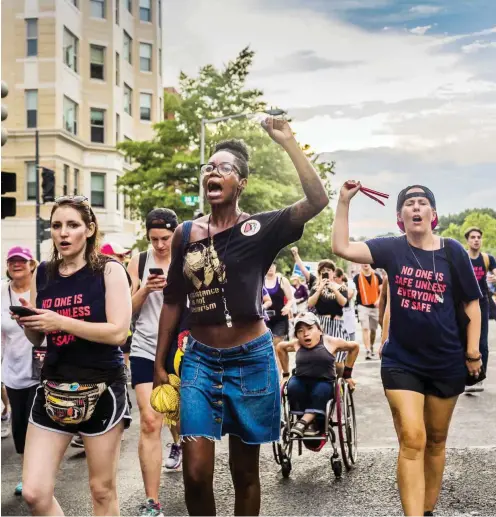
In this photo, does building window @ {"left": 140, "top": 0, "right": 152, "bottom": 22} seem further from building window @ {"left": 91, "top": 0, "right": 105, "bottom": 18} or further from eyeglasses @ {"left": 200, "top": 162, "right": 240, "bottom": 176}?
eyeglasses @ {"left": 200, "top": 162, "right": 240, "bottom": 176}

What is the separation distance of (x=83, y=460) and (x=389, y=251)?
3900 millimetres

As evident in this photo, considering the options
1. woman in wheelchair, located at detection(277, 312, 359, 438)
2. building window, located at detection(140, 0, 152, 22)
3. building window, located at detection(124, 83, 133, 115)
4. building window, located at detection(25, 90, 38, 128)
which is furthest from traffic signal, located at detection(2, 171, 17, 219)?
building window, located at detection(140, 0, 152, 22)

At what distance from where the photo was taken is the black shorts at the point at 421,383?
503 centimetres

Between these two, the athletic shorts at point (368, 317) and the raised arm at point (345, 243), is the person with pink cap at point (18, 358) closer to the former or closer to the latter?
the raised arm at point (345, 243)

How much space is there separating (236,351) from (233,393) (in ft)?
0.67

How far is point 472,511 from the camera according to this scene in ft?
18.7

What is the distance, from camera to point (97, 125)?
41.3m

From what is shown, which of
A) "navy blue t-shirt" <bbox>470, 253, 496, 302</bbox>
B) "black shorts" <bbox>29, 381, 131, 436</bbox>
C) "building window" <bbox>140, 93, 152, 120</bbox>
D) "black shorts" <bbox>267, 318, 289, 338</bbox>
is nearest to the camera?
"black shorts" <bbox>29, 381, 131, 436</bbox>

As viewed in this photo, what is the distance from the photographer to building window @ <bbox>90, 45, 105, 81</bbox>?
4094cm

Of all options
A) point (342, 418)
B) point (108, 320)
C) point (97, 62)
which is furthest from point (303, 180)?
point (97, 62)

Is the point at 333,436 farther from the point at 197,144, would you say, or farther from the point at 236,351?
the point at 197,144

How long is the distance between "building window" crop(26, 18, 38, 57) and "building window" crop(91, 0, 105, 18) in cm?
396

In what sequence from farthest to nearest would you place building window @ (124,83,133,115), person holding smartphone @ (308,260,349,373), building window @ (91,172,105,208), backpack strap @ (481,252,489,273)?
building window @ (124,83,133,115)
building window @ (91,172,105,208)
person holding smartphone @ (308,260,349,373)
backpack strap @ (481,252,489,273)

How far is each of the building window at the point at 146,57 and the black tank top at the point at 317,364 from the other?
133 feet
